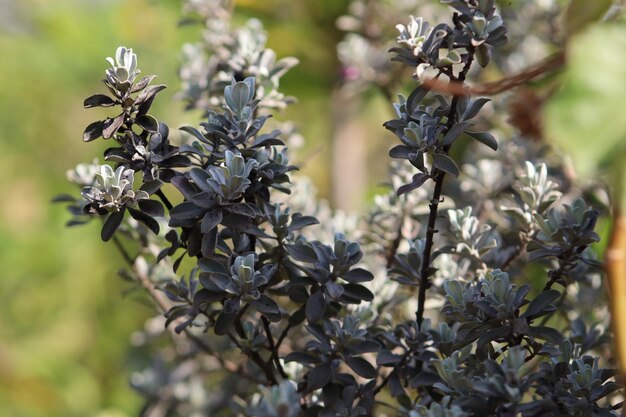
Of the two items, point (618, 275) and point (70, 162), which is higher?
point (618, 275)

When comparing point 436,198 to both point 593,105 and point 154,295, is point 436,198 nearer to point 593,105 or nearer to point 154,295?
point 593,105

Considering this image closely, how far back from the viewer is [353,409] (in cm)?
70

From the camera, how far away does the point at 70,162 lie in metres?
2.83

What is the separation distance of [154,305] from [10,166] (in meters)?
2.07

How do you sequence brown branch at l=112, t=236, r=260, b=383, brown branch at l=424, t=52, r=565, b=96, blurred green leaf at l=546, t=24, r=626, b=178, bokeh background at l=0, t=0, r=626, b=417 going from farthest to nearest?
1. bokeh background at l=0, t=0, r=626, b=417
2. brown branch at l=112, t=236, r=260, b=383
3. brown branch at l=424, t=52, r=565, b=96
4. blurred green leaf at l=546, t=24, r=626, b=178

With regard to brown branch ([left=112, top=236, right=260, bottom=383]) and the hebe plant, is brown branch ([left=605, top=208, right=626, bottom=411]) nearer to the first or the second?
the hebe plant

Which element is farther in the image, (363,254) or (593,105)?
(363,254)

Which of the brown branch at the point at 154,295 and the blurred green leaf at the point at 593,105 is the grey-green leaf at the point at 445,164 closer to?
the blurred green leaf at the point at 593,105

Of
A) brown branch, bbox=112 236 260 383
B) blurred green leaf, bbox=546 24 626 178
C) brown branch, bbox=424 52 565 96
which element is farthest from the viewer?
brown branch, bbox=112 236 260 383

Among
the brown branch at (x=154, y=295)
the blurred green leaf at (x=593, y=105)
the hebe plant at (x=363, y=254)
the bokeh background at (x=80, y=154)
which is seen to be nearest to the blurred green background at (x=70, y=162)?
the bokeh background at (x=80, y=154)

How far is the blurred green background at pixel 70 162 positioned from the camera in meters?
1.76

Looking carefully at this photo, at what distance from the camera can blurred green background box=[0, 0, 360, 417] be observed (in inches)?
69.4

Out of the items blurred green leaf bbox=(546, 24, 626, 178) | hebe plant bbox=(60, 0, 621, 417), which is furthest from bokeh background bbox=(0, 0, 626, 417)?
blurred green leaf bbox=(546, 24, 626, 178)

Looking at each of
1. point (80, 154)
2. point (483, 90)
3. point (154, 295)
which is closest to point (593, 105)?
point (483, 90)
